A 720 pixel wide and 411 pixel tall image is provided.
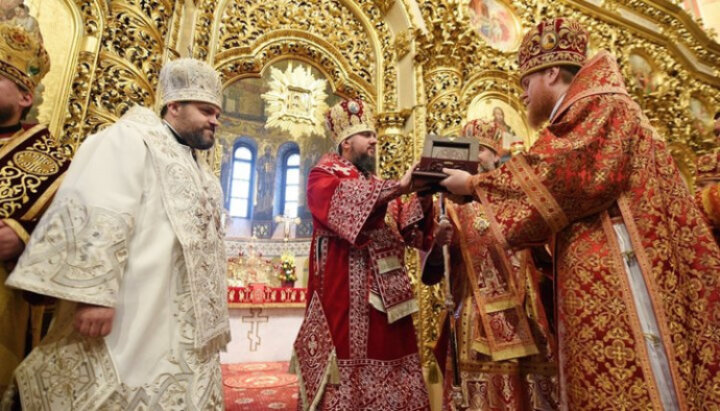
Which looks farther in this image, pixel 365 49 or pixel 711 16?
pixel 711 16

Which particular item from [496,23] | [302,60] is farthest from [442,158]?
[496,23]

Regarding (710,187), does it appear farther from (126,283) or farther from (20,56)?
(20,56)

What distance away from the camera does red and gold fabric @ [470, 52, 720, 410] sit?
1399 millimetres

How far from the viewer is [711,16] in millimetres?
9289

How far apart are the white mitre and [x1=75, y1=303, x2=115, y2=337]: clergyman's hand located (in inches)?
40.6

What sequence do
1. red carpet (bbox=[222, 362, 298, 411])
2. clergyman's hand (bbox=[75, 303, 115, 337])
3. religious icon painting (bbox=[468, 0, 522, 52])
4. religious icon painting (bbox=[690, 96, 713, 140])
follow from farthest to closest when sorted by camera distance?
1. religious icon painting (bbox=[690, 96, 713, 140])
2. religious icon painting (bbox=[468, 0, 522, 52])
3. red carpet (bbox=[222, 362, 298, 411])
4. clergyman's hand (bbox=[75, 303, 115, 337])

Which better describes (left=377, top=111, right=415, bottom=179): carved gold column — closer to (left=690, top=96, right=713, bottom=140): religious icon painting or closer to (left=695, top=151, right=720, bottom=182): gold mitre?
(left=695, top=151, right=720, bottom=182): gold mitre

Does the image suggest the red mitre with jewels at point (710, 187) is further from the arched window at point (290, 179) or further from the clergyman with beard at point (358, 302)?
the arched window at point (290, 179)

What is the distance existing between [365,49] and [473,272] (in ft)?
11.6

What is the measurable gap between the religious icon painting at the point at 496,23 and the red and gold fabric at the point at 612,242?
4533 millimetres

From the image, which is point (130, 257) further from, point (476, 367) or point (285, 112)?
point (285, 112)

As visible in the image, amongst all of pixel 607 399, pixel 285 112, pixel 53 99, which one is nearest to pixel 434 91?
pixel 285 112

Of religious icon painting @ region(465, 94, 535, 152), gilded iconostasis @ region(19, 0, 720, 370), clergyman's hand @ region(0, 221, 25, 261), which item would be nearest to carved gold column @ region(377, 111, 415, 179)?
gilded iconostasis @ region(19, 0, 720, 370)

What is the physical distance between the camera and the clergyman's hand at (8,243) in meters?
1.49
